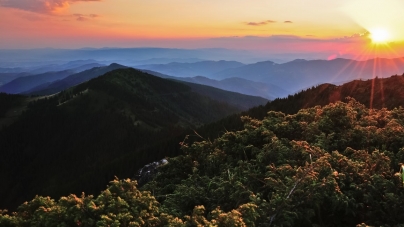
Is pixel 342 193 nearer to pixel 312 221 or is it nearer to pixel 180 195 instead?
pixel 312 221

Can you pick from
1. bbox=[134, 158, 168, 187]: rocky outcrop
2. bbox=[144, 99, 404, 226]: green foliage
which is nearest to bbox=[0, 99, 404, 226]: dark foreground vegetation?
bbox=[144, 99, 404, 226]: green foliage

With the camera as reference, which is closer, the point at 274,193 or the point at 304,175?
the point at 274,193

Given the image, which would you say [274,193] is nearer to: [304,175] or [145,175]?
[304,175]

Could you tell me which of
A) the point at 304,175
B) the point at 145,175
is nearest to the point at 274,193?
the point at 304,175

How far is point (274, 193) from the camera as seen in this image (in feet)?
38.4

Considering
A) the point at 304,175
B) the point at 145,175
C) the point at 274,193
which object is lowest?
the point at 145,175

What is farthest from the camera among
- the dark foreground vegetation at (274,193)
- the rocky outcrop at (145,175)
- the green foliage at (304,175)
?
the rocky outcrop at (145,175)

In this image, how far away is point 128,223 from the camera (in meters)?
9.43

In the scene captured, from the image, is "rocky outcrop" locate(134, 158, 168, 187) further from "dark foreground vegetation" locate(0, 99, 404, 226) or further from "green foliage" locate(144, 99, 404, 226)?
"dark foreground vegetation" locate(0, 99, 404, 226)

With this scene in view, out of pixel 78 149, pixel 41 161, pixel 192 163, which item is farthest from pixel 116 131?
pixel 192 163

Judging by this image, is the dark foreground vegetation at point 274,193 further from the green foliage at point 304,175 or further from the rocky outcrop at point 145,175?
the rocky outcrop at point 145,175

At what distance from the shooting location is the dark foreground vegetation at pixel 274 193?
9.54 m

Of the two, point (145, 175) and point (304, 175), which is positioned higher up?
point (304, 175)

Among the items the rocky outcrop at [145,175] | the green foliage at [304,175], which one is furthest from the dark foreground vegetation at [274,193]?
the rocky outcrop at [145,175]
